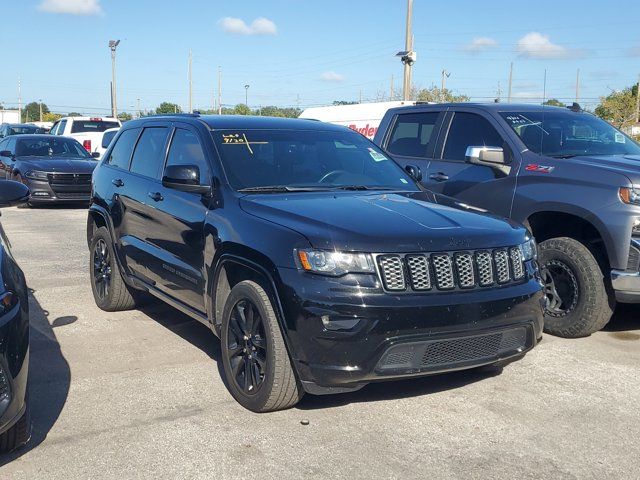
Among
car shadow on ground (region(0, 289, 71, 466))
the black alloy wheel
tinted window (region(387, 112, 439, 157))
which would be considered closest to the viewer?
car shadow on ground (region(0, 289, 71, 466))

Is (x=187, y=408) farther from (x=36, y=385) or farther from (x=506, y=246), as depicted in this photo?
(x=506, y=246)

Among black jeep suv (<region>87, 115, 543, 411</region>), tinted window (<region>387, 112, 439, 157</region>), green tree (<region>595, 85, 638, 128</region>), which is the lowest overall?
black jeep suv (<region>87, 115, 543, 411</region>)

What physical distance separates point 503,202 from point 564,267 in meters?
0.84

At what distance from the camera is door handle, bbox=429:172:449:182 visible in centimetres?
712

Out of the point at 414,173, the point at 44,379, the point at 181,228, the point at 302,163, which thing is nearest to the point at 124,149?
the point at 181,228

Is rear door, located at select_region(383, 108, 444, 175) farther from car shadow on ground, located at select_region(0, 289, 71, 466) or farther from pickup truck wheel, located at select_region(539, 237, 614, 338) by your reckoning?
car shadow on ground, located at select_region(0, 289, 71, 466)

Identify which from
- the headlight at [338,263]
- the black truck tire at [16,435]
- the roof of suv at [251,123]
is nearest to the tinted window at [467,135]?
the roof of suv at [251,123]

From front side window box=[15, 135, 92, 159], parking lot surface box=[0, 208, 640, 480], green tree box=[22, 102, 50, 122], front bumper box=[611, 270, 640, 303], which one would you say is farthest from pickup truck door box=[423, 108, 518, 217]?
green tree box=[22, 102, 50, 122]

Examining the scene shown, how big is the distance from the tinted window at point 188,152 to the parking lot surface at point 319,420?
4.55 ft

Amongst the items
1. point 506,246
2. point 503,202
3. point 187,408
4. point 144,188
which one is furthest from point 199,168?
point 503,202

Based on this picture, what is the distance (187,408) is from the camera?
14.4ft

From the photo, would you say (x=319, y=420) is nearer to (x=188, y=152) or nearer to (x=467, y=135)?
(x=188, y=152)

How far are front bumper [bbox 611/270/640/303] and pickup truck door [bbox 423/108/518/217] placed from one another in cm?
118

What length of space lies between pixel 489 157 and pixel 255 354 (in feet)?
10.6
